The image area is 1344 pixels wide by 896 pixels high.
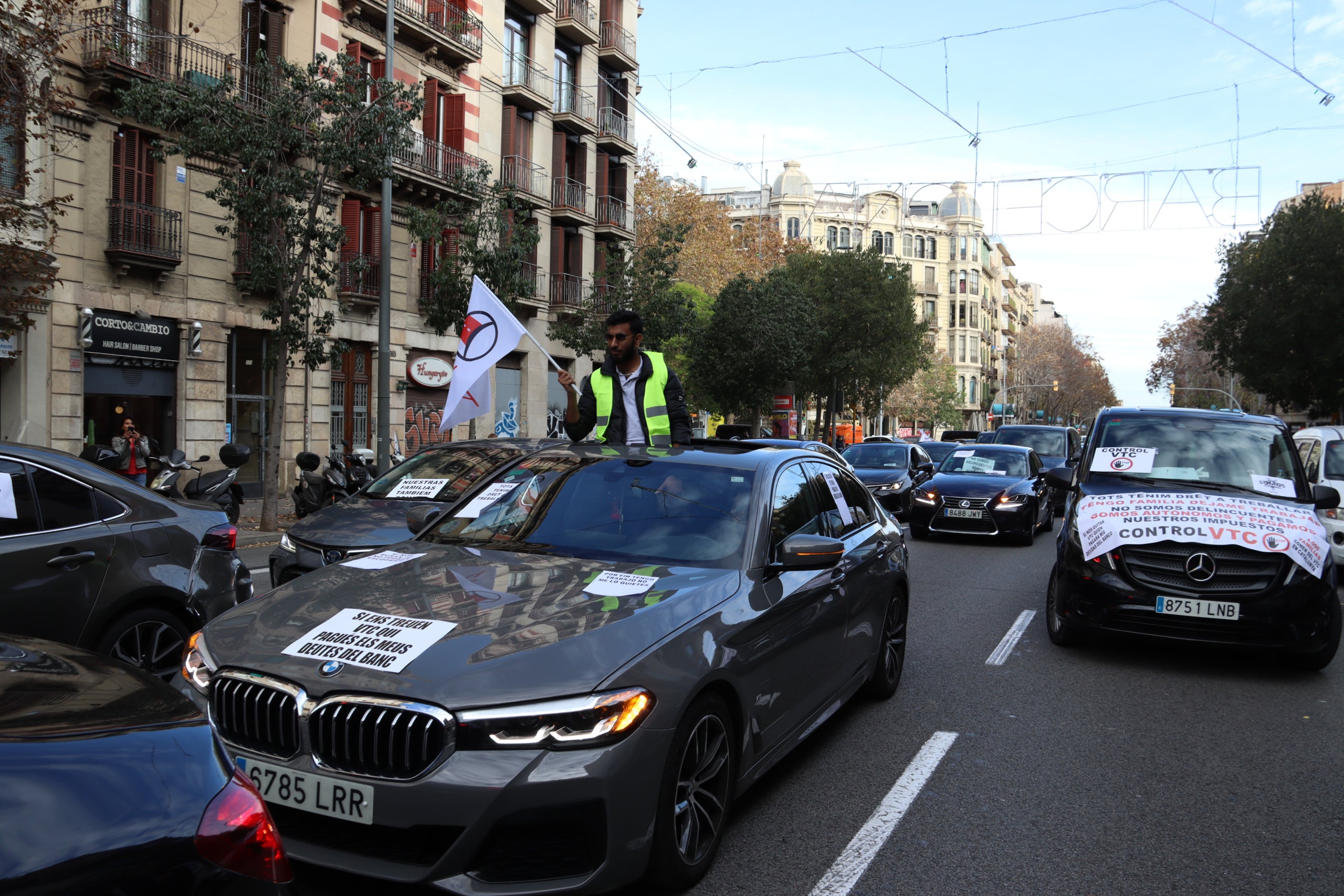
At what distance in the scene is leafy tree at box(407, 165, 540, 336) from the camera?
2119cm

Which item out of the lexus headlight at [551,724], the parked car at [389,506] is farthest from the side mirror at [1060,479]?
the lexus headlight at [551,724]

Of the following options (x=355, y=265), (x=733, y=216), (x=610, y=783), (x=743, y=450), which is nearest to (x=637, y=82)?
(x=355, y=265)

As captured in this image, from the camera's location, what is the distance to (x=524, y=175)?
32.0 m

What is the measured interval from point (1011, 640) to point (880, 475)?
34.2 ft

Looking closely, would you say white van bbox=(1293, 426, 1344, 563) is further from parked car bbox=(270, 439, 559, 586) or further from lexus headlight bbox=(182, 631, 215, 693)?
lexus headlight bbox=(182, 631, 215, 693)

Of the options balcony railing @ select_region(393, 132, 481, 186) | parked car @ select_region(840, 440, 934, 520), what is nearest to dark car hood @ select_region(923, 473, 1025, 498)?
parked car @ select_region(840, 440, 934, 520)

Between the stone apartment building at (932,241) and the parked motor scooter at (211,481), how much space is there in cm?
7201

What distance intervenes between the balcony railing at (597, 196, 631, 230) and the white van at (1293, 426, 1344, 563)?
1047 inches

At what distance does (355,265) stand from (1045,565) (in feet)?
38.6

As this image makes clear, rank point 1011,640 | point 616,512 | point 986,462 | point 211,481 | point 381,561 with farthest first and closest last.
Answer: point 986,462
point 1011,640
point 211,481
point 616,512
point 381,561

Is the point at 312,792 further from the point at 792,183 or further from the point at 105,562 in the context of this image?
the point at 792,183

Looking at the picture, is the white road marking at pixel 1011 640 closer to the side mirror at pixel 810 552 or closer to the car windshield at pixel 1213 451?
the car windshield at pixel 1213 451

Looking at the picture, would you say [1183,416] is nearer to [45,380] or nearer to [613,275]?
[45,380]

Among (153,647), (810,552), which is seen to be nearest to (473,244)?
(153,647)
